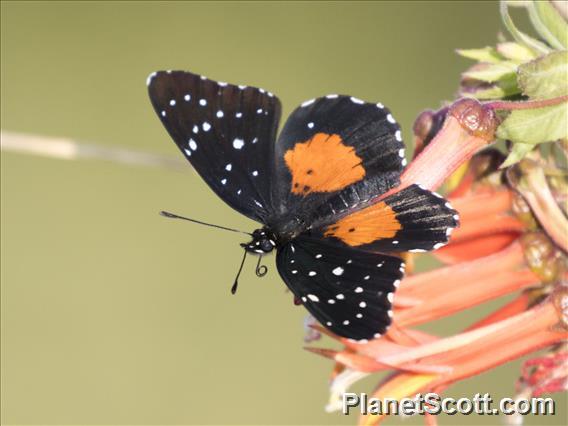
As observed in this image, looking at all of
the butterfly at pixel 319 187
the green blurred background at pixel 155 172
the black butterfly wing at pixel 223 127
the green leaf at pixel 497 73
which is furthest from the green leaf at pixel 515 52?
the green blurred background at pixel 155 172

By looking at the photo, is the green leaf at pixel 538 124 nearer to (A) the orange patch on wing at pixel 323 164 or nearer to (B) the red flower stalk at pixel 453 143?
(B) the red flower stalk at pixel 453 143

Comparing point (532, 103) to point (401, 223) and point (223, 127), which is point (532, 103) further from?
point (223, 127)

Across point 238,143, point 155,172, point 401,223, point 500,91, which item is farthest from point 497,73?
point 155,172

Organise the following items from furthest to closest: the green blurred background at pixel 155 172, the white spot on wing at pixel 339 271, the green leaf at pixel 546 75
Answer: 1. the green blurred background at pixel 155 172
2. the white spot on wing at pixel 339 271
3. the green leaf at pixel 546 75

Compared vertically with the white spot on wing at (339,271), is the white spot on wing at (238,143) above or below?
above

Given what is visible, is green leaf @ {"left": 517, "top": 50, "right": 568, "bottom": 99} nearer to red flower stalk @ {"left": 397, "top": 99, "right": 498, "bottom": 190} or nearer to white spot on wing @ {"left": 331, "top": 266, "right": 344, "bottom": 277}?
red flower stalk @ {"left": 397, "top": 99, "right": 498, "bottom": 190}

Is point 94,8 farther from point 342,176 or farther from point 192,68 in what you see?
point 342,176

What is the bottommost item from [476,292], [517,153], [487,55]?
[476,292]
